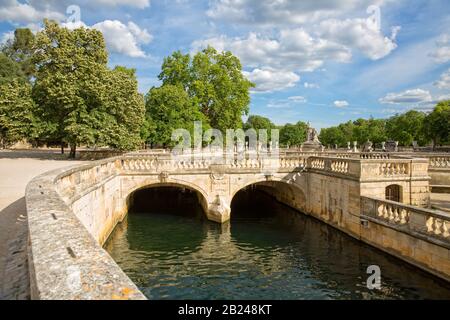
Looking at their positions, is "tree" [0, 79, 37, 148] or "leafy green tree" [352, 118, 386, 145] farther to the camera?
"leafy green tree" [352, 118, 386, 145]

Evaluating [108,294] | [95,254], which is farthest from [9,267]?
[108,294]

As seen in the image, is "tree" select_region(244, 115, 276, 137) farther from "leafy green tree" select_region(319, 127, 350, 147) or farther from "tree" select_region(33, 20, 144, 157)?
"tree" select_region(33, 20, 144, 157)

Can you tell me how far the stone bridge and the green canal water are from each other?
2.43ft

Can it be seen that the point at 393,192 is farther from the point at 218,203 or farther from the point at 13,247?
the point at 13,247

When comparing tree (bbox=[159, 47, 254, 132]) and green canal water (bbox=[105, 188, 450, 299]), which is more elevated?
tree (bbox=[159, 47, 254, 132])

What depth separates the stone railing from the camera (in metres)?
10.7

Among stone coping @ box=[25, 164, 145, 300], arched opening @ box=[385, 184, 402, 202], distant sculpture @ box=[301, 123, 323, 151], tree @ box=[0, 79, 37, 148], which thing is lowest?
arched opening @ box=[385, 184, 402, 202]

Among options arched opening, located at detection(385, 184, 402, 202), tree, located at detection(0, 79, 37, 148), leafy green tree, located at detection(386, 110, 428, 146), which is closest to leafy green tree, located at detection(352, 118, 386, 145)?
leafy green tree, located at detection(386, 110, 428, 146)

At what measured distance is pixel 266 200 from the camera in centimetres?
2794

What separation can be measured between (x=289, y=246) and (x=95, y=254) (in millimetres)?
13464

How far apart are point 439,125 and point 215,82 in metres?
35.5

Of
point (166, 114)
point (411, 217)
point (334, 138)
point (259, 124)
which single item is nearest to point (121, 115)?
point (166, 114)

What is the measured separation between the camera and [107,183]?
16.5m

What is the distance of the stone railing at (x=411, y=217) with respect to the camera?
10.7 meters
